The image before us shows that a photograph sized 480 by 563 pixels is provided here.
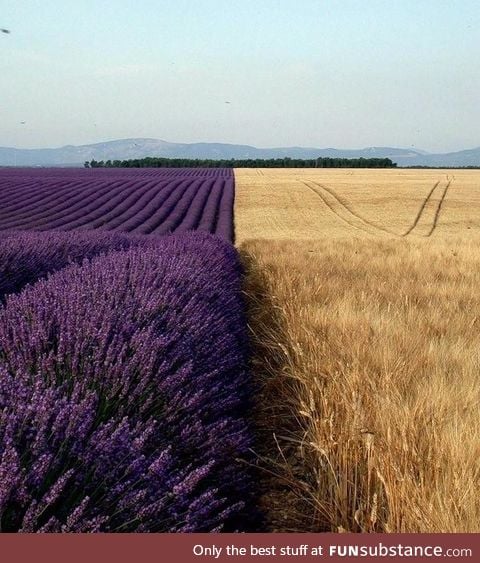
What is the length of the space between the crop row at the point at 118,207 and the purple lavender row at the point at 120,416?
42.1ft

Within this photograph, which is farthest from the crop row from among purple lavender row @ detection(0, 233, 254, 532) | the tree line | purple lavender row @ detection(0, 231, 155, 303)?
the tree line

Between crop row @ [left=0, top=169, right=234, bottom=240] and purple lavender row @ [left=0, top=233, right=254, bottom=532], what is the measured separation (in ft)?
42.1

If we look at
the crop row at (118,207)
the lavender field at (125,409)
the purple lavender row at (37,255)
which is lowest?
the crop row at (118,207)

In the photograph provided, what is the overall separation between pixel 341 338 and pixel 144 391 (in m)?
1.59

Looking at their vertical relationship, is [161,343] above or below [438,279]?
above

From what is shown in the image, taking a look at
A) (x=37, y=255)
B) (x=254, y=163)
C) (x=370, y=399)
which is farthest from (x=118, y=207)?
(x=254, y=163)

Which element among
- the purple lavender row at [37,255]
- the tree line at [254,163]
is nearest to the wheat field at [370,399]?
the purple lavender row at [37,255]

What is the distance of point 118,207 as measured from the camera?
2267 cm

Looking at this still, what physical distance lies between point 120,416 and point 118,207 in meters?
21.4

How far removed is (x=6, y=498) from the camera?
4.27 feet

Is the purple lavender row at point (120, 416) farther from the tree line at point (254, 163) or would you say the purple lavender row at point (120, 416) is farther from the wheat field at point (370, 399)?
the tree line at point (254, 163)

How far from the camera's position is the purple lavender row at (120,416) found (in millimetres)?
1456
